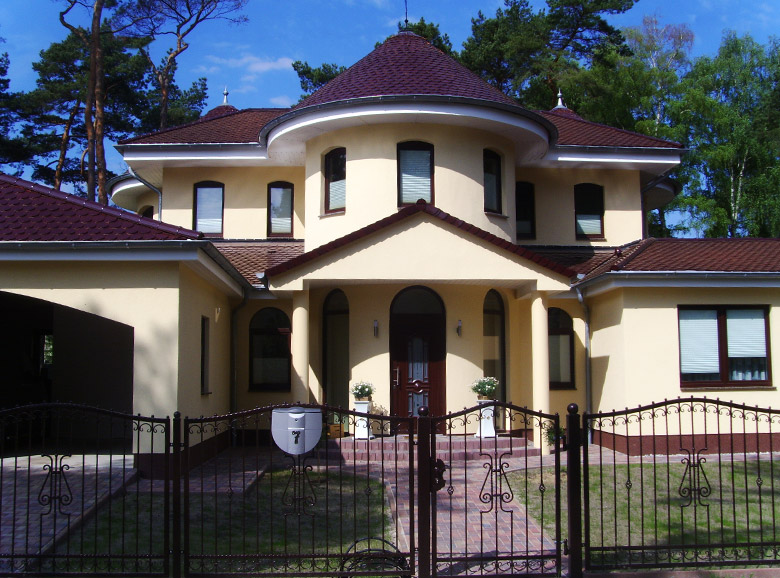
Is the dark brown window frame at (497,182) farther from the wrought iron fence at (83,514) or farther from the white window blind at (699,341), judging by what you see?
Result: the wrought iron fence at (83,514)

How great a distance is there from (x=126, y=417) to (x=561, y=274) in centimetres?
893

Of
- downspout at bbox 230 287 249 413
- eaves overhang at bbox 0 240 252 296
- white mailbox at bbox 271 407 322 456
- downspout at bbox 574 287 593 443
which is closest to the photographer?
white mailbox at bbox 271 407 322 456

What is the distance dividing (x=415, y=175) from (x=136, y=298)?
6.56 meters

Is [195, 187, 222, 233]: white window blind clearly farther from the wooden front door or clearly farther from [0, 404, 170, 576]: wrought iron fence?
[0, 404, 170, 576]: wrought iron fence

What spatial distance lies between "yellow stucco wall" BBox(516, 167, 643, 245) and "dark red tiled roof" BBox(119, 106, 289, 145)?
6.93 metres

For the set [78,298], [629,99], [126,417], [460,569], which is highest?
[629,99]

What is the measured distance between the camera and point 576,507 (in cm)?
693

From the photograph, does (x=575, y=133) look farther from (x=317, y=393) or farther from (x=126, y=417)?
(x=126, y=417)

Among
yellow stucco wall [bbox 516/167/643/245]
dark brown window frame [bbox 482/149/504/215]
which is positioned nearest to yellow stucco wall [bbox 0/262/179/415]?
dark brown window frame [bbox 482/149/504/215]

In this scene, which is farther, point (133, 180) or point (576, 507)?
point (133, 180)

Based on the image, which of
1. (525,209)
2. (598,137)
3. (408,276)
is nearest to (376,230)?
(408,276)

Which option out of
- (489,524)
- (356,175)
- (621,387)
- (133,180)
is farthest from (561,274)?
(133,180)

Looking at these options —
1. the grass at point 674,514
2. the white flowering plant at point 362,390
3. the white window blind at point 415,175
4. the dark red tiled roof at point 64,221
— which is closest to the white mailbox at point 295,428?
the grass at point 674,514

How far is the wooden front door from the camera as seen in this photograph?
49.7 ft
